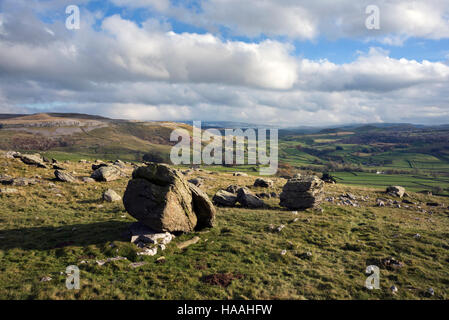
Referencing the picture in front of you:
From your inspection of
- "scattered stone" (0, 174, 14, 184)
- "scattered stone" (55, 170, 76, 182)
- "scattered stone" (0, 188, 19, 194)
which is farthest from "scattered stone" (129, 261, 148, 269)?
"scattered stone" (0, 174, 14, 184)

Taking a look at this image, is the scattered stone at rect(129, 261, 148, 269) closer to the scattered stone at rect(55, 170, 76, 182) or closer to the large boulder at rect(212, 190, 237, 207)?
the large boulder at rect(212, 190, 237, 207)

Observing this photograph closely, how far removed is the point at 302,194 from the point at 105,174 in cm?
3908

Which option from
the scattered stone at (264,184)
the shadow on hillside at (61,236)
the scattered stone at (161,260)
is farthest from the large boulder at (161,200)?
the scattered stone at (264,184)

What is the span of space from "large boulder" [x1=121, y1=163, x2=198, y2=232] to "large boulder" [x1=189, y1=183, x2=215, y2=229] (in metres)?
0.73

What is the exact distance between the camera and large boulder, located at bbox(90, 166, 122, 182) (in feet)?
160

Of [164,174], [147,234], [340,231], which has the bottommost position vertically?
[340,231]

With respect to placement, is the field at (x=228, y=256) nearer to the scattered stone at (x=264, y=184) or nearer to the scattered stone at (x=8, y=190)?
the scattered stone at (x=8, y=190)

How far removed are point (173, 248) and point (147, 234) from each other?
2934 mm

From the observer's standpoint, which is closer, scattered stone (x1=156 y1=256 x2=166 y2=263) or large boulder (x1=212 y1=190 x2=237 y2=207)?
scattered stone (x1=156 y1=256 x2=166 y2=263)
